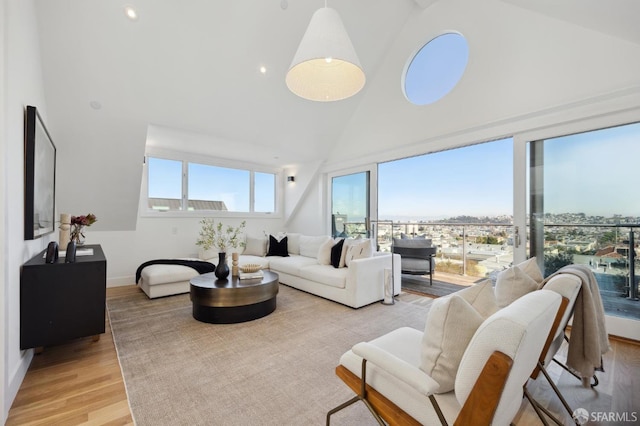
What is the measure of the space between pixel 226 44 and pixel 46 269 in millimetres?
2943

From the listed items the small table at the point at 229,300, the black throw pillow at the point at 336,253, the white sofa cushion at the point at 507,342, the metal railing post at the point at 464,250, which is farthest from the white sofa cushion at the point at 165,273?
the metal railing post at the point at 464,250

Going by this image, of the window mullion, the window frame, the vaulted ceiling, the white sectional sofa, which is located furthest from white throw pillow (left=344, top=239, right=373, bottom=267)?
the window mullion

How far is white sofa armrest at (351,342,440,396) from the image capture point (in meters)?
0.99

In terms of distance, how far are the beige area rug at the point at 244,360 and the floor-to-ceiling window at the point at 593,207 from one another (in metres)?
1.77

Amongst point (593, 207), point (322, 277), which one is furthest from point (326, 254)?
point (593, 207)

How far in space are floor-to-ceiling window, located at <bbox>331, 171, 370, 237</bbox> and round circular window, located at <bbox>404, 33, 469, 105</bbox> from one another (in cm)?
165

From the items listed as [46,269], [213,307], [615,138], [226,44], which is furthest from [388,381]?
[226,44]

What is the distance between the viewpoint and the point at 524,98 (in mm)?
3162

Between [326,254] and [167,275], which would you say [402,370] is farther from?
[167,275]

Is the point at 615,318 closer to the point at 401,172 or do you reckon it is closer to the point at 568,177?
the point at 568,177

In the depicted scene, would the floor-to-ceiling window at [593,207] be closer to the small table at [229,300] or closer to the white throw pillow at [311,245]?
the white throw pillow at [311,245]

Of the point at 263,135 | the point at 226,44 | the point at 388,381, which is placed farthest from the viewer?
the point at 263,135

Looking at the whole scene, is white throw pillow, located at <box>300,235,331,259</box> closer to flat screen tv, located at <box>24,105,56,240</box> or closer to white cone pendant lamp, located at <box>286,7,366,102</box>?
white cone pendant lamp, located at <box>286,7,366,102</box>

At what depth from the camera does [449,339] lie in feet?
3.51
